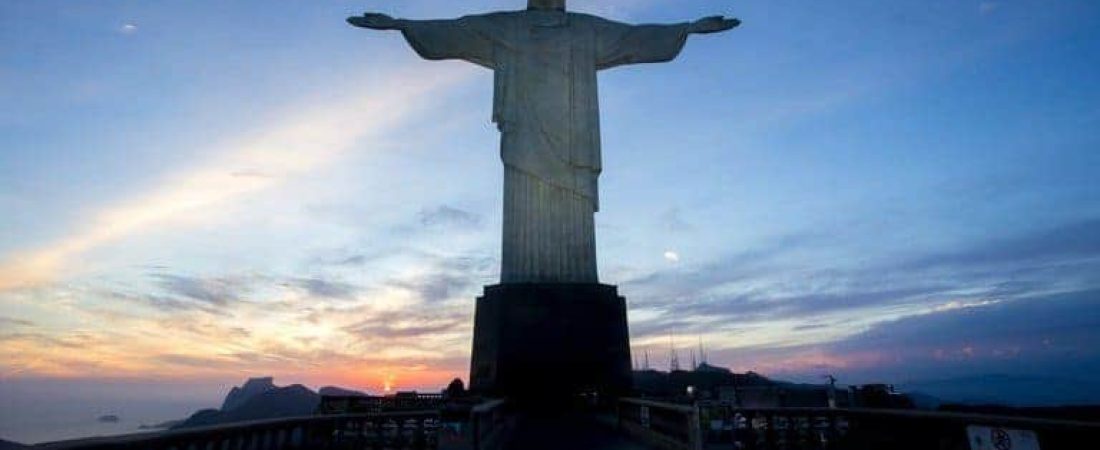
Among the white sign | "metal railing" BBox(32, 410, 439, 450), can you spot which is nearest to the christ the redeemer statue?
"metal railing" BBox(32, 410, 439, 450)

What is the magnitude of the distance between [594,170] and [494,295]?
378 cm

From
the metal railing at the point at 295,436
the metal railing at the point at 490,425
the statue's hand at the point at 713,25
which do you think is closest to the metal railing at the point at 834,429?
the metal railing at the point at 490,425

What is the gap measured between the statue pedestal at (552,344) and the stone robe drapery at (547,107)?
2.41 feet

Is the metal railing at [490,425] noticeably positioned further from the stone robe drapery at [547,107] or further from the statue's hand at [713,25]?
the statue's hand at [713,25]

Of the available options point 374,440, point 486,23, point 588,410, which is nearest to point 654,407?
point 588,410

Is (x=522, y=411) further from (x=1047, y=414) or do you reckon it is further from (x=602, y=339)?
(x=1047, y=414)

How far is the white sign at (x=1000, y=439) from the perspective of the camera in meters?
4.44

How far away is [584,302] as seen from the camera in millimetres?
13500

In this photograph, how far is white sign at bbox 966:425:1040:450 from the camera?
444 cm

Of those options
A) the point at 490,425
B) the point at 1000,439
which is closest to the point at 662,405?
the point at 490,425

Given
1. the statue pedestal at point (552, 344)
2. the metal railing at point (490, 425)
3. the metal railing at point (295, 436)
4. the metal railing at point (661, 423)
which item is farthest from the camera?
the statue pedestal at point (552, 344)

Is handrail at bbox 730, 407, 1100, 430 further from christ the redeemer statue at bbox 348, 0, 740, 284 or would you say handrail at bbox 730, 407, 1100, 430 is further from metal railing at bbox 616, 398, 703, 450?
christ the redeemer statue at bbox 348, 0, 740, 284

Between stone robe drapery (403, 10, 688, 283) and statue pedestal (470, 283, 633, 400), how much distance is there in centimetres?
73

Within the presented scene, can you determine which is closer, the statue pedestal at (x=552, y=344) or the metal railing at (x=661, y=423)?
the metal railing at (x=661, y=423)
